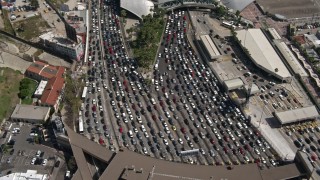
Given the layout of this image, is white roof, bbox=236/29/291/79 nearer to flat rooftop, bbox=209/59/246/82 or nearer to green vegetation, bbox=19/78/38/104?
flat rooftop, bbox=209/59/246/82

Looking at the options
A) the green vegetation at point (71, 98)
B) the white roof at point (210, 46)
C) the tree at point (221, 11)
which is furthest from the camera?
the tree at point (221, 11)

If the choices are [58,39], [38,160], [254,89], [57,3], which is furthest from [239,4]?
[38,160]

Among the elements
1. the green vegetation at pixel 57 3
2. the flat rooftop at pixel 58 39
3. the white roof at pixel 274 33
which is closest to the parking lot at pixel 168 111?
the flat rooftop at pixel 58 39

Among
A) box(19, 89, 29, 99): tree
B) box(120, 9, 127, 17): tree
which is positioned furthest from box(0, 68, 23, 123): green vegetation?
box(120, 9, 127, 17): tree

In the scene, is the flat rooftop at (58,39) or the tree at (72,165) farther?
the flat rooftop at (58,39)

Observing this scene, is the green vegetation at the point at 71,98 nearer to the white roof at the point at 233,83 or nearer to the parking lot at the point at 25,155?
the parking lot at the point at 25,155

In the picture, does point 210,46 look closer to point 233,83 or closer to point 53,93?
point 233,83

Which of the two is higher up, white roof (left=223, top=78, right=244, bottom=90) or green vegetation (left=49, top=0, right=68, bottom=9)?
green vegetation (left=49, top=0, right=68, bottom=9)
